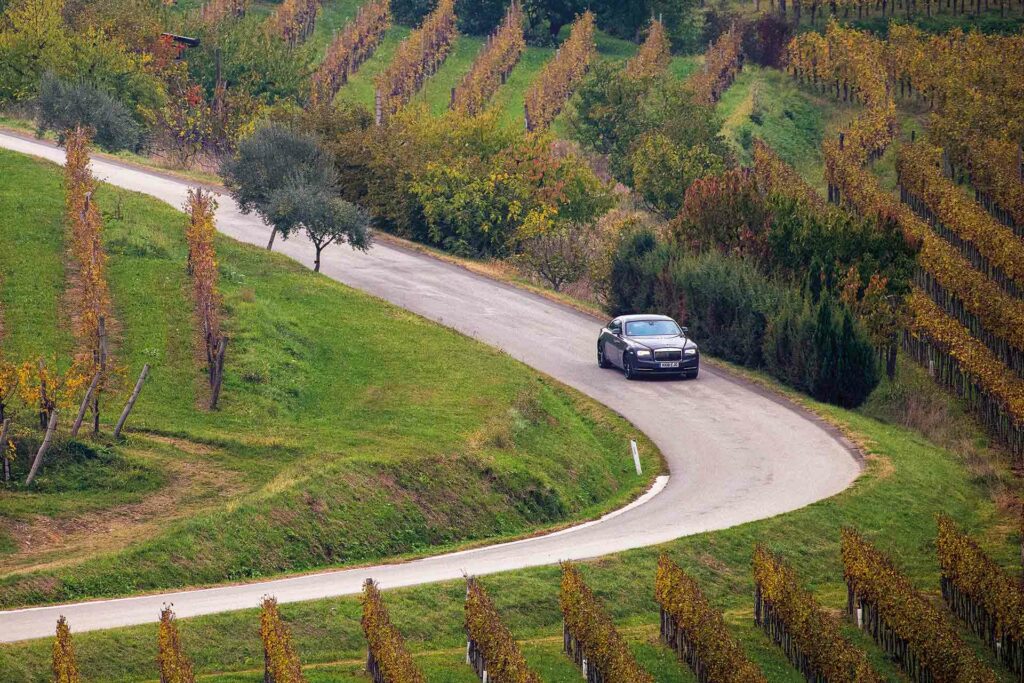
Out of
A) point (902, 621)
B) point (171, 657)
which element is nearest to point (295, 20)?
point (902, 621)

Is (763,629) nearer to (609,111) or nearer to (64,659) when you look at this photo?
(64,659)

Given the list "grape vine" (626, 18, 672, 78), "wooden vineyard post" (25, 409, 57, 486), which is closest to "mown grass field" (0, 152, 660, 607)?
"wooden vineyard post" (25, 409, 57, 486)

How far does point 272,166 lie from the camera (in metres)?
56.1

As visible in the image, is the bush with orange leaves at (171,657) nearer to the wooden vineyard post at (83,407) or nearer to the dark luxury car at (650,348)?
the wooden vineyard post at (83,407)

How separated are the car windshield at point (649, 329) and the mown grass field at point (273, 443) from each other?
139 inches

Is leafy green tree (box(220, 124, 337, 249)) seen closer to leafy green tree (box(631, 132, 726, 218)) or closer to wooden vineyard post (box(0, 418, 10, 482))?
leafy green tree (box(631, 132, 726, 218))

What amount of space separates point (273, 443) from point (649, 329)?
→ 1505cm

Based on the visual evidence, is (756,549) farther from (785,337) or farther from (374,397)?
(785,337)

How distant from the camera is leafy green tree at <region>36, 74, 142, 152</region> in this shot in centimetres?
6425

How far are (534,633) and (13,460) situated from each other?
11.5 m

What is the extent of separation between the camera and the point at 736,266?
52.5 metres

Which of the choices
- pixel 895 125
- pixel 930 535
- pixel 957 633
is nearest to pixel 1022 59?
pixel 895 125

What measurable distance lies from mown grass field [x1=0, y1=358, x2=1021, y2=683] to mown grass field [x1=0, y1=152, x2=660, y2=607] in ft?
11.5

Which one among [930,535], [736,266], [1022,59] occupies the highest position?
[1022,59]
